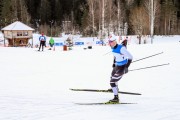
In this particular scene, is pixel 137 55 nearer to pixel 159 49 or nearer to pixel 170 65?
pixel 159 49

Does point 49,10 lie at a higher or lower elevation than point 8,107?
higher

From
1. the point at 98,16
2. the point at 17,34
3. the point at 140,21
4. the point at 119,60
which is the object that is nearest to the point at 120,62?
the point at 119,60

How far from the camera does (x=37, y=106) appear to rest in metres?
7.17

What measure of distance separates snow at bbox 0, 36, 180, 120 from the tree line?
22465 millimetres

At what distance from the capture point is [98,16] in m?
47.3

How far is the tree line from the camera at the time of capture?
46.5 m

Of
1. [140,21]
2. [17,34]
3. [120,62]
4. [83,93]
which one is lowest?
[83,93]

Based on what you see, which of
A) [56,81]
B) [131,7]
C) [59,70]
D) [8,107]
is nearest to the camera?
[8,107]

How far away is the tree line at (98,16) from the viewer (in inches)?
1832

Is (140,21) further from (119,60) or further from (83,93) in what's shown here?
(119,60)

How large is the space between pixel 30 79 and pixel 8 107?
15.5 feet

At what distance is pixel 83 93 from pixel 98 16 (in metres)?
39.2

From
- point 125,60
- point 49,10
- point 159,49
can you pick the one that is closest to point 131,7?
point 49,10

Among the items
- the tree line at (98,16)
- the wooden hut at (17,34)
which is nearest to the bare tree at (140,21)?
the tree line at (98,16)
